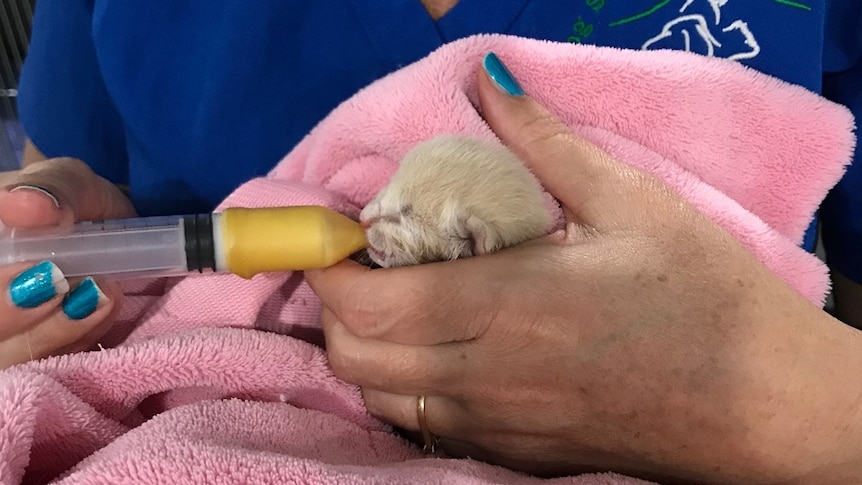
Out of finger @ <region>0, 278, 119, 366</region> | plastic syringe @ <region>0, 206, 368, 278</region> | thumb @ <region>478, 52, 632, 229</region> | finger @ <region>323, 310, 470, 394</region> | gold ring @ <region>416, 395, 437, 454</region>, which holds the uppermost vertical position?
thumb @ <region>478, 52, 632, 229</region>

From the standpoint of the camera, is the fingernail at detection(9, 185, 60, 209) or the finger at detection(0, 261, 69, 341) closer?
the finger at detection(0, 261, 69, 341)

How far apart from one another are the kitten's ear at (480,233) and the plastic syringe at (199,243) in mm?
101

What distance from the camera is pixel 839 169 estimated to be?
2.48 ft

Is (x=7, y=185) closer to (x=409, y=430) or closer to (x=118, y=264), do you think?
(x=118, y=264)

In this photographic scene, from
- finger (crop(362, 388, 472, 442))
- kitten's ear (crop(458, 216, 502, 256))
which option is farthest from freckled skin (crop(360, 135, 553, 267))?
finger (crop(362, 388, 472, 442))

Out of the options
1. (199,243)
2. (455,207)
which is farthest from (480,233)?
(199,243)

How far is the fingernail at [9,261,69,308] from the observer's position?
1.99 feet

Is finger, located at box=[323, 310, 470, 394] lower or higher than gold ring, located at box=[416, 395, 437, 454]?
higher

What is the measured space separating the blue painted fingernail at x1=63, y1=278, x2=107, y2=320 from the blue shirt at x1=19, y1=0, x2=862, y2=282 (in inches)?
11.2

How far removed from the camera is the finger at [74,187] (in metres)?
0.75

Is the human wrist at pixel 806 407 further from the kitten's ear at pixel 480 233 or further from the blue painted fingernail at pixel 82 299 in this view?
the blue painted fingernail at pixel 82 299

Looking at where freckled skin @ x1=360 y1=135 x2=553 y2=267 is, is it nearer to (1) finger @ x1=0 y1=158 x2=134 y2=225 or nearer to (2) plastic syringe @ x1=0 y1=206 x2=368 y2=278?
(2) plastic syringe @ x1=0 y1=206 x2=368 y2=278

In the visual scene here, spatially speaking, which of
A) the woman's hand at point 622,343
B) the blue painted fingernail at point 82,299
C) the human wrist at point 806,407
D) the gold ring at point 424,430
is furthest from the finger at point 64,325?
the human wrist at point 806,407

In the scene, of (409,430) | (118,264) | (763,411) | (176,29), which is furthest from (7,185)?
(763,411)
